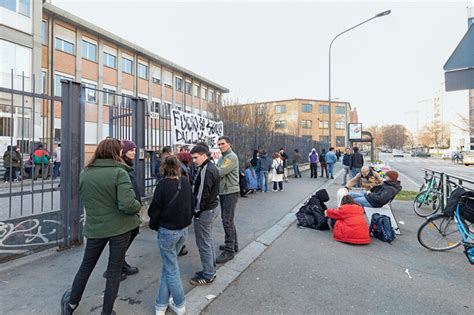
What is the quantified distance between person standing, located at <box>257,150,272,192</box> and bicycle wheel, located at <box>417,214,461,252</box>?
6.18m

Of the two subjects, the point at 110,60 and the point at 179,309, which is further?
the point at 110,60

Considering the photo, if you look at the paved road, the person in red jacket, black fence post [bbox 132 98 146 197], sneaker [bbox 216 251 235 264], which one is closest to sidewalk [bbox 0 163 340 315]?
sneaker [bbox 216 251 235 264]

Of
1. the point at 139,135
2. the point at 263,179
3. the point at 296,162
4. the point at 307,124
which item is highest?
the point at 307,124

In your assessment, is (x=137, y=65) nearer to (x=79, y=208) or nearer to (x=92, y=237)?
(x=79, y=208)

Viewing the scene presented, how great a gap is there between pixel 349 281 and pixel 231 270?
160 cm

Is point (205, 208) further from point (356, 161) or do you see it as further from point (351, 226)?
point (356, 161)

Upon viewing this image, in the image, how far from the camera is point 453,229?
4.75m

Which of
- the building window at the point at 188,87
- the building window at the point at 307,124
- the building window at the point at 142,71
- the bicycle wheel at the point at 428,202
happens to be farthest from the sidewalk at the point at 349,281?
the building window at the point at 307,124

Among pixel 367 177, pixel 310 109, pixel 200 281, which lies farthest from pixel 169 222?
pixel 310 109

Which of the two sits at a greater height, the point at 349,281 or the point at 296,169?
the point at 296,169

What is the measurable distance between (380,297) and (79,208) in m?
4.54

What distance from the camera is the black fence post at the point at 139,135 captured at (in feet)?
18.8

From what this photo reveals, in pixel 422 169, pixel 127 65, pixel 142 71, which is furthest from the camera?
pixel 142 71

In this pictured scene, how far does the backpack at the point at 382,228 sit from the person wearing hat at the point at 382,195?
0.50m
